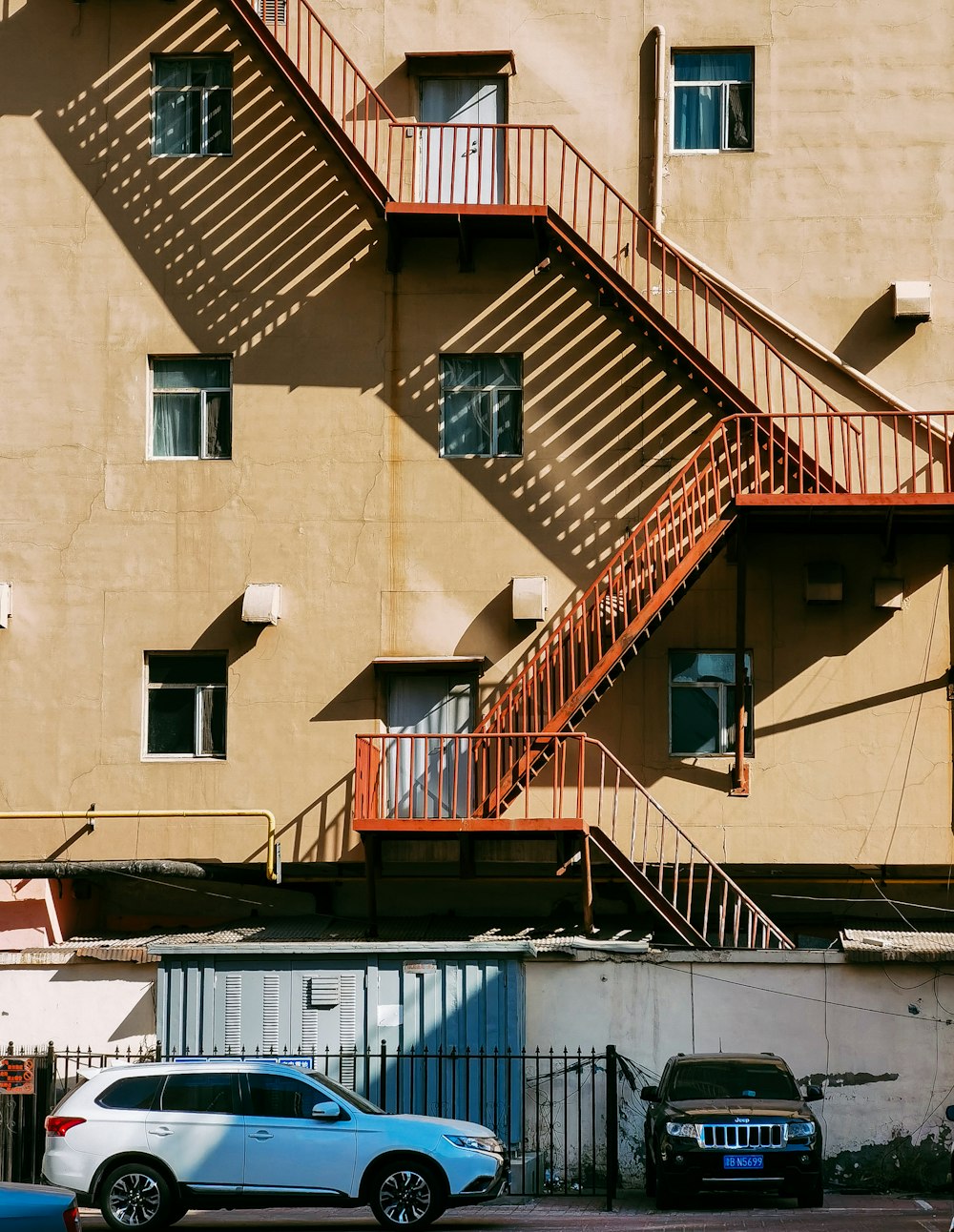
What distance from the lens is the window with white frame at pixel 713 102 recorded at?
2509 centimetres

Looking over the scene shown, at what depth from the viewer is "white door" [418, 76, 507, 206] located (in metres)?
24.9

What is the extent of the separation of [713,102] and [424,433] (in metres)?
6.44

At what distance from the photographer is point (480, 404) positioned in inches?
973

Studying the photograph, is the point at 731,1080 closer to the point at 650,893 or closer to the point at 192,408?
the point at 650,893

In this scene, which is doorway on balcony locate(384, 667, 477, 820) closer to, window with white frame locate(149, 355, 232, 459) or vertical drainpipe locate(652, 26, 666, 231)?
window with white frame locate(149, 355, 232, 459)

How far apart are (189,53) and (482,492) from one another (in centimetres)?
774

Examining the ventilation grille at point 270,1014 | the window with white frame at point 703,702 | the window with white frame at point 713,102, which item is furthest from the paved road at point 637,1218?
the window with white frame at point 713,102

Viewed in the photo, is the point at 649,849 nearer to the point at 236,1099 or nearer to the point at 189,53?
the point at 236,1099

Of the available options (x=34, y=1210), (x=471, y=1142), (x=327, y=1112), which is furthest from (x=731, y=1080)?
(x=34, y=1210)

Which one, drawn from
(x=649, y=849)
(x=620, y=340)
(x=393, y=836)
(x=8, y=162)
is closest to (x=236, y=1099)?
(x=393, y=836)

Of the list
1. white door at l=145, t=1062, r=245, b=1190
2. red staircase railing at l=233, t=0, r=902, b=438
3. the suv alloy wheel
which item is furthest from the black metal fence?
red staircase railing at l=233, t=0, r=902, b=438

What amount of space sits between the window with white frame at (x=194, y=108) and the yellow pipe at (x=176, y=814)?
944 cm

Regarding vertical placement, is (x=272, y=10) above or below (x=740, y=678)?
above

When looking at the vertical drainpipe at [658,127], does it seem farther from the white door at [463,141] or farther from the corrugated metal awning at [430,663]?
the corrugated metal awning at [430,663]
